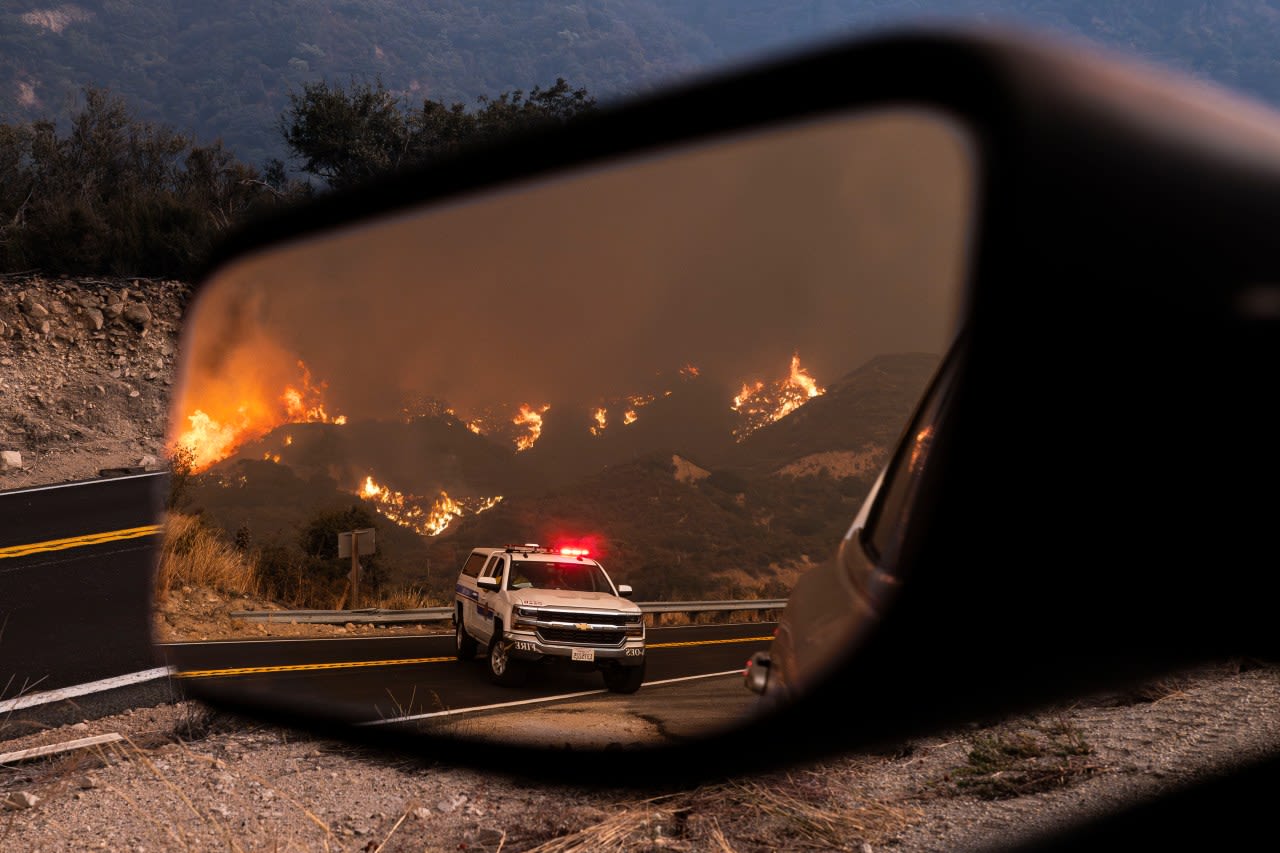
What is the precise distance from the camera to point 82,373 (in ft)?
88.3

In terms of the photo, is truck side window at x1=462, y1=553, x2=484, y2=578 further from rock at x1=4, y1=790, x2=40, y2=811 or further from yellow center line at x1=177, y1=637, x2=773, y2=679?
rock at x1=4, y1=790, x2=40, y2=811

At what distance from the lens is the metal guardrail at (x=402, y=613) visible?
1.21m

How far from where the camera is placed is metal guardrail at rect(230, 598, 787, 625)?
3.98ft

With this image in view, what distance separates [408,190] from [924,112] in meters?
1.23

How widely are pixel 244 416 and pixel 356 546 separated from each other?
56 centimetres

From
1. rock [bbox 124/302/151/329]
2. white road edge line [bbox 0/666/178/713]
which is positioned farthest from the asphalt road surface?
rock [bbox 124/302/151/329]

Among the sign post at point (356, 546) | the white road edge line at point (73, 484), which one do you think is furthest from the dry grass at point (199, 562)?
the white road edge line at point (73, 484)

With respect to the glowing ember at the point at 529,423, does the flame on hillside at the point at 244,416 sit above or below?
below

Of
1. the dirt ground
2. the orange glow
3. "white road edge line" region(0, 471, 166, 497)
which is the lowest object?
"white road edge line" region(0, 471, 166, 497)

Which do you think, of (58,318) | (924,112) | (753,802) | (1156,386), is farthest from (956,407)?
(58,318)

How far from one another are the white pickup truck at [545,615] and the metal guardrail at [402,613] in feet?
0.12

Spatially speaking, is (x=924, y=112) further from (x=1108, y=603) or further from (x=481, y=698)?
(x=481, y=698)

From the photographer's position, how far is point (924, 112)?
3.76 feet

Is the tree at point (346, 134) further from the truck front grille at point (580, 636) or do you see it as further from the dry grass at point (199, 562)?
the truck front grille at point (580, 636)
